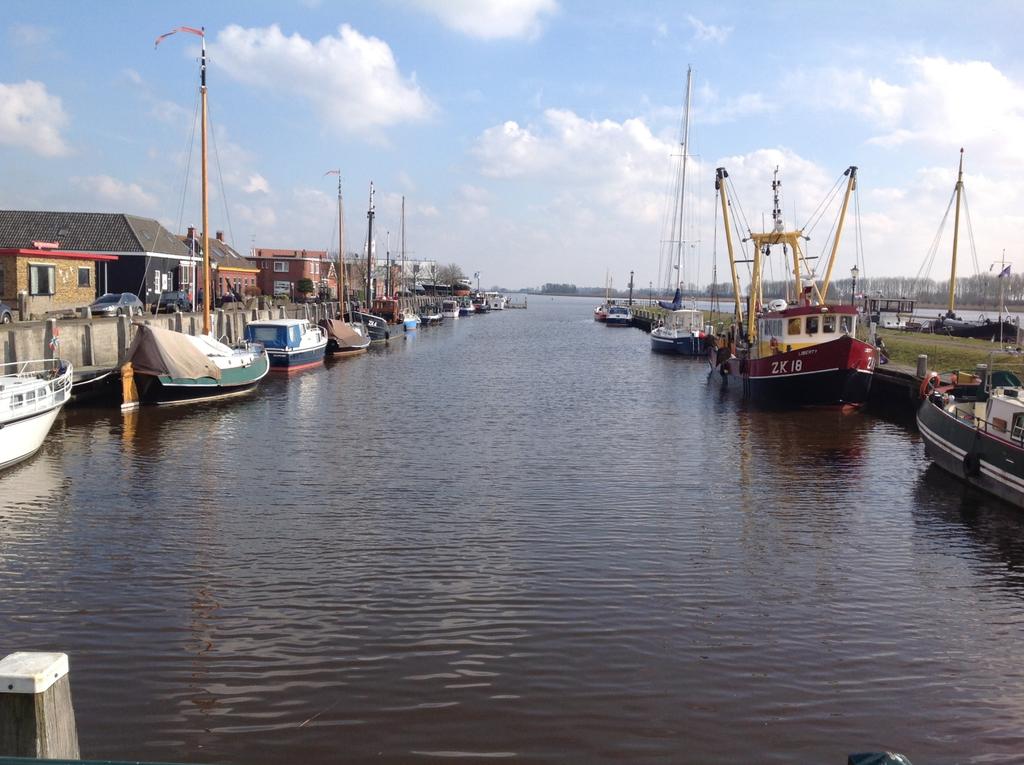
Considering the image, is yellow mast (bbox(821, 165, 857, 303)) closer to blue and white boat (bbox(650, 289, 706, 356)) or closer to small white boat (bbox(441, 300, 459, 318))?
blue and white boat (bbox(650, 289, 706, 356))

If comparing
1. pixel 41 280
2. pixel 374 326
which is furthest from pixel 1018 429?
pixel 374 326

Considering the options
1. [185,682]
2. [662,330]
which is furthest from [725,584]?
[662,330]

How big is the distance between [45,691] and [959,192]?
81509mm

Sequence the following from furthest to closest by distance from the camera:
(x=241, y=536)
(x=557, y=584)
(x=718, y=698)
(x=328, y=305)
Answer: (x=328, y=305) < (x=241, y=536) < (x=557, y=584) < (x=718, y=698)

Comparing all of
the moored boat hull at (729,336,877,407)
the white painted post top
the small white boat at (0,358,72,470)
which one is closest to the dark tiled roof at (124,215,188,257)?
the small white boat at (0,358,72,470)

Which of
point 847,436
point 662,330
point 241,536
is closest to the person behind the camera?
point 241,536

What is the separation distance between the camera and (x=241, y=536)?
14742mm

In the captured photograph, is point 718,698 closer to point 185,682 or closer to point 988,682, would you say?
point 988,682

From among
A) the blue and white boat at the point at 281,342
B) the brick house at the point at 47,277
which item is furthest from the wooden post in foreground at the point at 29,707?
the brick house at the point at 47,277

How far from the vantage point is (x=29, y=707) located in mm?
4793

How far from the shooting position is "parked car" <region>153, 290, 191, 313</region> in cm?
5122

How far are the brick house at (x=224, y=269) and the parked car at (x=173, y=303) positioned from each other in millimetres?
14361

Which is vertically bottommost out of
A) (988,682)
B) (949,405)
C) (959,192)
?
(988,682)

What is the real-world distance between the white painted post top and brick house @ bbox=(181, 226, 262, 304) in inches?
2621
